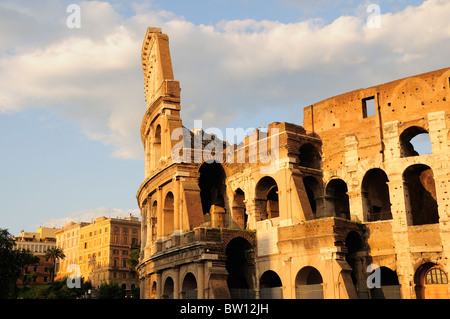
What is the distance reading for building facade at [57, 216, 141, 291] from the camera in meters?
83.6

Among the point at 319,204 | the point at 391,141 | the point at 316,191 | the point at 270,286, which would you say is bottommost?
the point at 270,286

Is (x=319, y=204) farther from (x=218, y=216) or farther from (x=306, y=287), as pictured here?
(x=218, y=216)

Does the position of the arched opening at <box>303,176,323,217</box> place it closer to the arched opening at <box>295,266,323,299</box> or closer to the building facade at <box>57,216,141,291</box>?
the arched opening at <box>295,266,323,299</box>

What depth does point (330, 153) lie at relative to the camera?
34.5 metres

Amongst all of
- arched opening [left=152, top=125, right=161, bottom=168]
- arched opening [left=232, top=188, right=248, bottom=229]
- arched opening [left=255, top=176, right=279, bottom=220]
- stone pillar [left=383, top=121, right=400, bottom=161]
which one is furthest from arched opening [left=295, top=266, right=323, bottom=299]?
arched opening [left=152, top=125, right=161, bottom=168]

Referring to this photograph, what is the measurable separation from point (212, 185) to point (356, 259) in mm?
13023

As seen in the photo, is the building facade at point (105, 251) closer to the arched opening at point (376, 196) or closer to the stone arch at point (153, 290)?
the stone arch at point (153, 290)

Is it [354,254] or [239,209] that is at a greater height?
[239,209]

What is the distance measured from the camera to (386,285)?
31.4 m

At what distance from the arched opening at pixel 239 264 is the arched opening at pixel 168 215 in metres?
5.26

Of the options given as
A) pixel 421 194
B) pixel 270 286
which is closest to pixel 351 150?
pixel 421 194
